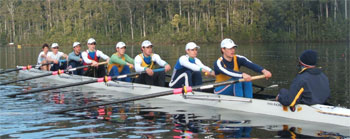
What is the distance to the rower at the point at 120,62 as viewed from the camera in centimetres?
1844

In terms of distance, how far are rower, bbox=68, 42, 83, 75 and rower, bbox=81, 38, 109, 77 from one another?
1.59 feet

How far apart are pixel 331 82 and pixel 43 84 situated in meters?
14.1

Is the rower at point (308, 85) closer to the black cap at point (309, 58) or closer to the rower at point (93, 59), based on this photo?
the black cap at point (309, 58)

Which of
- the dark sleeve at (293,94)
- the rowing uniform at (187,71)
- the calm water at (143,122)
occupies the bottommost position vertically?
the calm water at (143,122)

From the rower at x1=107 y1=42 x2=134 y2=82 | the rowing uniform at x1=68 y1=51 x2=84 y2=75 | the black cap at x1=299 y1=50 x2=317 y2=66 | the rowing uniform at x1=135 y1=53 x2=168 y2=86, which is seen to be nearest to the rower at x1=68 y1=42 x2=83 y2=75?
the rowing uniform at x1=68 y1=51 x2=84 y2=75

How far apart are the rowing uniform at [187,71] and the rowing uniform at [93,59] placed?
6.62 m

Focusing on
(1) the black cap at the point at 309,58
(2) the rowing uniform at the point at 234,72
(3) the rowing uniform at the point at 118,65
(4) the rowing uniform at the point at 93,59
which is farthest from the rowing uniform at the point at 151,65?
(1) the black cap at the point at 309,58

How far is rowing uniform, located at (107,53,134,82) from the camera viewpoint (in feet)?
60.5

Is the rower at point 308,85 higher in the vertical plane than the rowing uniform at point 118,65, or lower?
lower

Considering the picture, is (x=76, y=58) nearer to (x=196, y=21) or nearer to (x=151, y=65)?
(x=151, y=65)

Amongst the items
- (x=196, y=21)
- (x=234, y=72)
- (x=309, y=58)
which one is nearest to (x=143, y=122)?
(x=234, y=72)

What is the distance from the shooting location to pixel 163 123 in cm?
1197

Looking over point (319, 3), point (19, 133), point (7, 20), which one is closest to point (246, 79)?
point (19, 133)

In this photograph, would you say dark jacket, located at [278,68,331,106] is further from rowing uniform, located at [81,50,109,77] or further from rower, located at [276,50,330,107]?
rowing uniform, located at [81,50,109,77]
